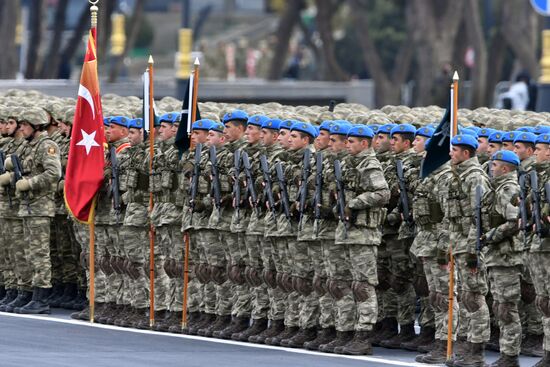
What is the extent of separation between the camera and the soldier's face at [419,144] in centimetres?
A: 1733

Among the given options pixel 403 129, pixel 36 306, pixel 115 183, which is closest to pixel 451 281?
pixel 403 129

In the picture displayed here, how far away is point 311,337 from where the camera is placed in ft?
58.0

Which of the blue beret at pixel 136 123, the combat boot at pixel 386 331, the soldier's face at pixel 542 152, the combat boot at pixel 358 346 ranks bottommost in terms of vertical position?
the combat boot at pixel 358 346

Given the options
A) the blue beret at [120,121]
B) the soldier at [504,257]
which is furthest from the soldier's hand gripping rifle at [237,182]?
the soldier at [504,257]

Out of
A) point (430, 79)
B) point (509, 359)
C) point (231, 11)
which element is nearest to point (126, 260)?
point (509, 359)

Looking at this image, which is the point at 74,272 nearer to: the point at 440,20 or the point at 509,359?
the point at 509,359

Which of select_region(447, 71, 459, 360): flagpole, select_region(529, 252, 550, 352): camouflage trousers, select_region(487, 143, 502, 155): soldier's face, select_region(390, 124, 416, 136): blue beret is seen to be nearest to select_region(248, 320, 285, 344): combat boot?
select_region(390, 124, 416, 136): blue beret

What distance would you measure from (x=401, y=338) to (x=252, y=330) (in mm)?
→ 1315

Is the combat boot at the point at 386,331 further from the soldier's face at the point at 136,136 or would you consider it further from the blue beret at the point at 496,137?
the soldier's face at the point at 136,136

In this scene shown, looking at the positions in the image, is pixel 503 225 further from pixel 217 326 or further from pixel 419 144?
pixel 217 326

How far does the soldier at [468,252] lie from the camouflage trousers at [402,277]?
1356 millimetres

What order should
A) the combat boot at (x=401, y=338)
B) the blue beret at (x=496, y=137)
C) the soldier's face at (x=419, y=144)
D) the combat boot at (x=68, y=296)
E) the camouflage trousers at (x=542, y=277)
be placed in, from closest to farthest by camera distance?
the camouflage trousers at (x=542, y=277)
the blue beret at (x=496, y=137)
the soldier's face at (x=419, y=144)
the combat boot at (x=401, y=338)
the combat boot at (x=68, y=296)

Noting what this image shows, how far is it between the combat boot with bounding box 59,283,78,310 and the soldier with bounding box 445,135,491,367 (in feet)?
18.0

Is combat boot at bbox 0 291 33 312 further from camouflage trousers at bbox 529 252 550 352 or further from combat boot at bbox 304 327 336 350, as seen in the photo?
camouflage trousers at bbox 529 252 550 352
